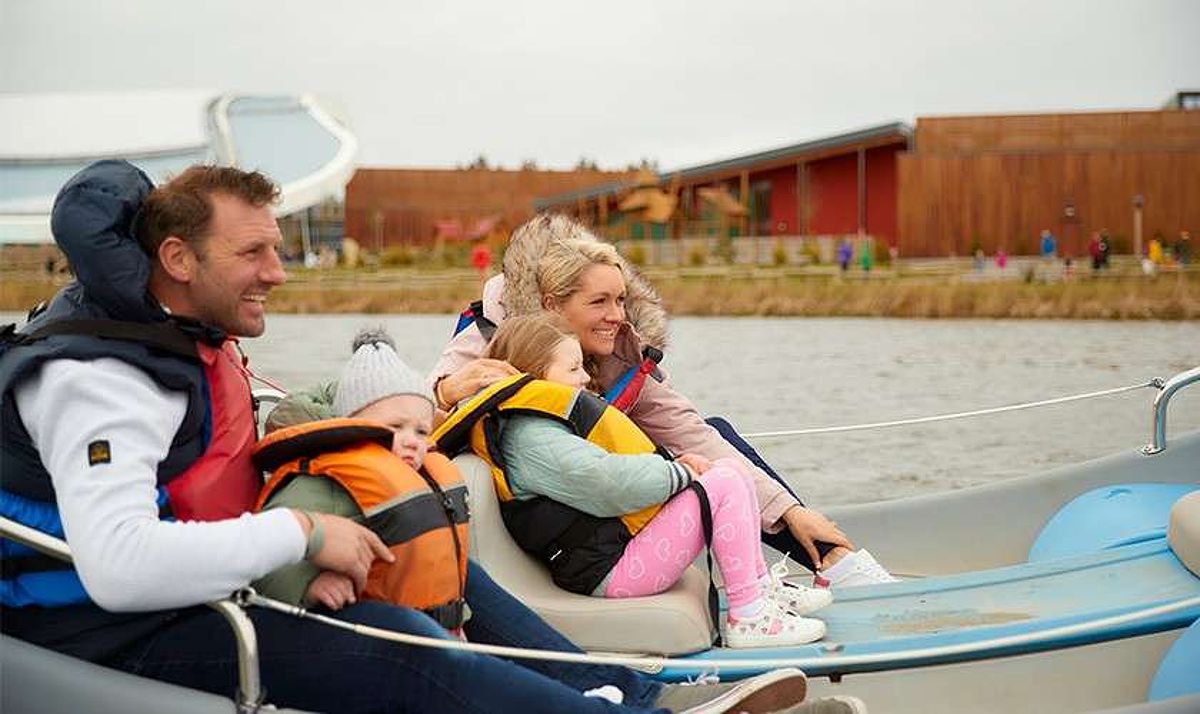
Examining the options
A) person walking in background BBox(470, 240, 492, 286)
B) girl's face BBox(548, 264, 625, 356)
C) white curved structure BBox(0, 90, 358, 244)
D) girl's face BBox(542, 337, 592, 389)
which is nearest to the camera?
girl's face BBox(542, 337, 592, 389)

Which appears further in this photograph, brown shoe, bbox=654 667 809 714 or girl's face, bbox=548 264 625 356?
girl's face, bbox=548 264 625 356

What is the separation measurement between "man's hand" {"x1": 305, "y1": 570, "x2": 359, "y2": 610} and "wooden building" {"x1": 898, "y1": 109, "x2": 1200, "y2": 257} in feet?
77.6

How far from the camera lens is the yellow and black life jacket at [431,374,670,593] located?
2926 millimetres

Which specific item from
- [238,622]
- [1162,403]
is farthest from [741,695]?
[1162,403]

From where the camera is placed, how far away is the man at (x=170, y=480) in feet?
6.88

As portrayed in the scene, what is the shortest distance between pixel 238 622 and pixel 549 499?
35.9 inches

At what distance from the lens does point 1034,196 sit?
2539 cm

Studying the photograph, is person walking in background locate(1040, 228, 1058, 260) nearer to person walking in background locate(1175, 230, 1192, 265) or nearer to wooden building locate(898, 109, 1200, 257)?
wooden building locate(898, 109, 1200, 257)

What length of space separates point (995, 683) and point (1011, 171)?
2332cm

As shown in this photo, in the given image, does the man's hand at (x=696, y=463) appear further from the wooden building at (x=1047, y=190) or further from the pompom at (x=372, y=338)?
the wooden building at (x=1047, y=190)

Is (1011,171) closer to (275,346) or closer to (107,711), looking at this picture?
(275,346)

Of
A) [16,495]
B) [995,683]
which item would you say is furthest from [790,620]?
[16,495]

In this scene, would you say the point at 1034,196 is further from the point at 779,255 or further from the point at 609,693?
the point at 609,693

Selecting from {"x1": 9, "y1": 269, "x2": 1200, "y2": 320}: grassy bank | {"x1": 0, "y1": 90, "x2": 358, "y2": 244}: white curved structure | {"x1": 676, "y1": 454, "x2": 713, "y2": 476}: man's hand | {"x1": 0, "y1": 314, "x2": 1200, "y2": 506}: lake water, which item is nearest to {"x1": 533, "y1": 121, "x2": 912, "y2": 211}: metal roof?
{"x1": 9, "y1": 269, "x2": 1200, "y2": 320}: grassy bank
